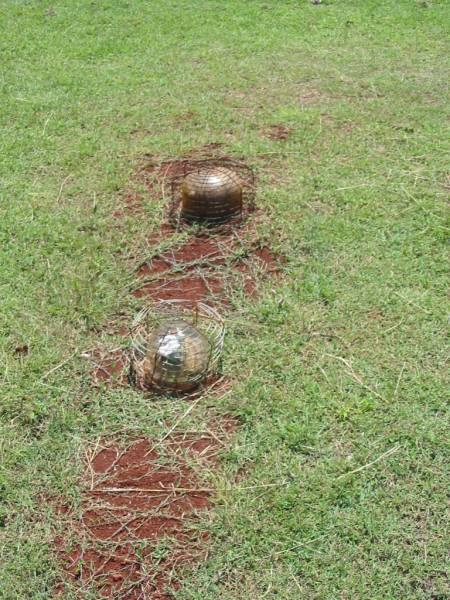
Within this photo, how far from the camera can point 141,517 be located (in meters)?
2.83

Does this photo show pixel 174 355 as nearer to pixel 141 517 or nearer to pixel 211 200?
pixel 141 517

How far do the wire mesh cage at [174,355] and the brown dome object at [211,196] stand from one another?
1.05 m

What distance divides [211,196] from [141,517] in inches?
84.3

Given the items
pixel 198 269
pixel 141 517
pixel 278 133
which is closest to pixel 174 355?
pixel 141 517

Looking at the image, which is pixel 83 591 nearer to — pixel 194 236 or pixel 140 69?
pixel 194 236

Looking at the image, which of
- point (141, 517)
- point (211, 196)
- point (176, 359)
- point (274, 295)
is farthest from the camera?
point (211, 196)

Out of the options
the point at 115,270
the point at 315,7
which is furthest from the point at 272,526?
the point at 315,7

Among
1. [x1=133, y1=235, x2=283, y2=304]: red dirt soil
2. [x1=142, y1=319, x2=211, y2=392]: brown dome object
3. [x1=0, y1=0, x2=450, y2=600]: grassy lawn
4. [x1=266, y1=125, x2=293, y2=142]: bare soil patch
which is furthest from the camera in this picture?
[x1=266, y1=125, x2=293, y2=142]: bare soil patch

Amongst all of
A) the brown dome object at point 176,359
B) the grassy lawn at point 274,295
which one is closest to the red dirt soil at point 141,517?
the grassy lawn at point 274,295

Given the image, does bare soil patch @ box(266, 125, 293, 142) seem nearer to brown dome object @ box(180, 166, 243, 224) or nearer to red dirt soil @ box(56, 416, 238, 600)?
brown dome object @ box(180, 166, 243, 224)

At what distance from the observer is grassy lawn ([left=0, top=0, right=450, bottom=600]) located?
2730 millimetres

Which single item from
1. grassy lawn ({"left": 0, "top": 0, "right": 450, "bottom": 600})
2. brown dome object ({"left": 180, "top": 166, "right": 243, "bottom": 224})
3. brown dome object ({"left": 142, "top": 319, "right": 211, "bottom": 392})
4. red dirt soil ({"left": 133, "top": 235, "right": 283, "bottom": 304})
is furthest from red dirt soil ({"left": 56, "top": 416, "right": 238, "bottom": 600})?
brown dome object ({"left": 180, "top": 166, "right": 243, "bottom": 224})

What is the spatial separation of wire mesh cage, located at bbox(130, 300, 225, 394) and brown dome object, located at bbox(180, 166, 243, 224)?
1.05 m

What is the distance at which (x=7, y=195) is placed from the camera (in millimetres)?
4992
